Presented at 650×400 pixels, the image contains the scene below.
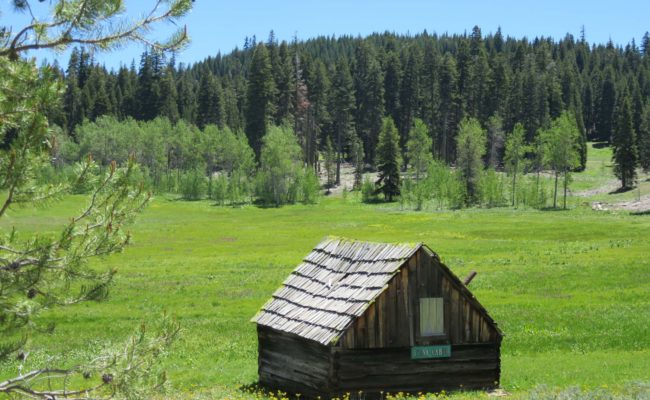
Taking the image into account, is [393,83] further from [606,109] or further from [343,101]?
[606,109]

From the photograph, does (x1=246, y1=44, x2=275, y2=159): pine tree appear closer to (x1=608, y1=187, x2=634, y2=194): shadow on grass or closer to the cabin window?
(x1=608, y1=187, x2=634, y2=194): shadow on grass

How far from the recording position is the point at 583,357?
78.9 feet

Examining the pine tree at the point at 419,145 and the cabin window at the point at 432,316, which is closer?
the cabin window at the point at 432,316

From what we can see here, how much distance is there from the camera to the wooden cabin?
18.8 meters

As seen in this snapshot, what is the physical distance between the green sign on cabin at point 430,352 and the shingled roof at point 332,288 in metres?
1.86

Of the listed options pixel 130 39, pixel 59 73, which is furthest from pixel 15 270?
pixel 130 39

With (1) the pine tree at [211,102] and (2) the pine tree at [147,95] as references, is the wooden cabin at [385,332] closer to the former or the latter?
(1) the pine tree at [211,102]

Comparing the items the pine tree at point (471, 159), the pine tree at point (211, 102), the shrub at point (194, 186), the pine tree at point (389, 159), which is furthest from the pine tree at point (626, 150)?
the pine tree at point (211, 102)

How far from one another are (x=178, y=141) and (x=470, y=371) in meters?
118

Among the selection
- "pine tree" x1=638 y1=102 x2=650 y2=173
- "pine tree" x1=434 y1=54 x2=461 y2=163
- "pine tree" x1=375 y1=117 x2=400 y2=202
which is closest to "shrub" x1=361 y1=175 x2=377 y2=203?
"pine tree" x1=375 y1=117 x2=400 y2=202

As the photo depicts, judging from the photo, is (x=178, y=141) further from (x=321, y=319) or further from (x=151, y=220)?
(x=321, y=319)

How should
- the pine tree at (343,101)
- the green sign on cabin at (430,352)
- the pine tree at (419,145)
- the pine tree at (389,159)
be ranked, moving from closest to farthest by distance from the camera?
1. the green sign on cabin at (430,352)
2. the pine tree at (389,159)
3. the pine tree at (419,145)
4. the pine tree at (343,101)

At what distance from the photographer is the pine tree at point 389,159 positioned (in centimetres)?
10788

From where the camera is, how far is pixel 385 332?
19016 millimetres
